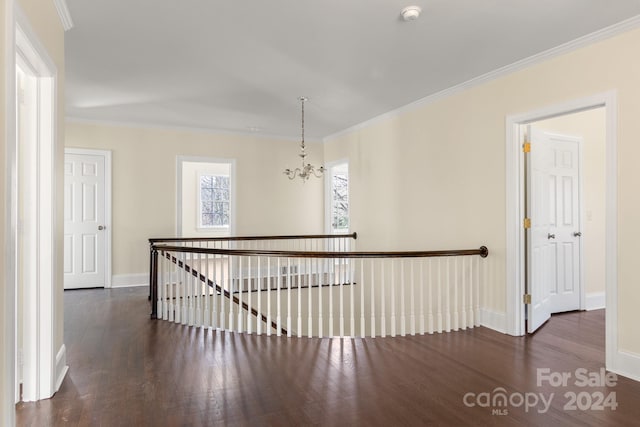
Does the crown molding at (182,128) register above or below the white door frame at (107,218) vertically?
above

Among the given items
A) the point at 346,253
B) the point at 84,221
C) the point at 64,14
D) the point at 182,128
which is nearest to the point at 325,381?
the point at 346,253

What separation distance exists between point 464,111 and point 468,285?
1938mm

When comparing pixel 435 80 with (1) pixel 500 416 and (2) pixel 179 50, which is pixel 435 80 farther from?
(1) pixel 500 416

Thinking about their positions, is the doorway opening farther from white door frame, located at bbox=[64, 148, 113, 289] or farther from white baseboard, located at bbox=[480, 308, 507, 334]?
white door frame, located at bbox=[64, 148, 113, 289]

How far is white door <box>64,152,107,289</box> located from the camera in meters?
5.71

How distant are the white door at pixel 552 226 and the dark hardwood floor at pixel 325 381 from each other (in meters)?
0.48

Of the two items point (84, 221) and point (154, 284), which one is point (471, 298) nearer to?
point (154, 284)

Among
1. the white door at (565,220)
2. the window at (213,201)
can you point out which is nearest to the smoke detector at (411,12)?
the white door at (565,220)

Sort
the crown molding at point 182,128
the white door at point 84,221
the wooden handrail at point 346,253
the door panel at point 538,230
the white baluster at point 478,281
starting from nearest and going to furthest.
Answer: the wooden handrail at point 346,253
the door panel at point 538,230
the white baluster at point 478,281
the white door at point 84,221
the crown molding at point 182,128

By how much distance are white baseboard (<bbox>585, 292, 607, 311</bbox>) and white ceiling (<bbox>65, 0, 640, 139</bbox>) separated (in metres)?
3.15

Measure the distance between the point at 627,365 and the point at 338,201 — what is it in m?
5.97

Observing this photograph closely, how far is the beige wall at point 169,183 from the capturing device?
236 inches

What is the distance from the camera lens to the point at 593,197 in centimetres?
484

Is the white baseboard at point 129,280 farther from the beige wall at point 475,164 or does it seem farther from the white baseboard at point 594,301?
the white baseboard at point 594,301
